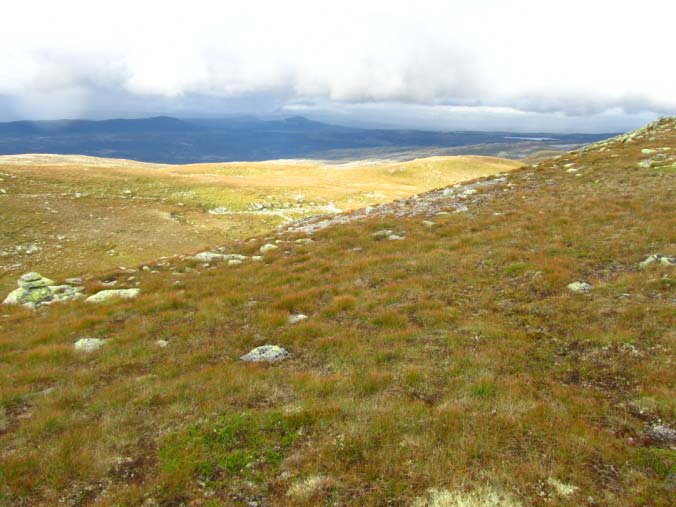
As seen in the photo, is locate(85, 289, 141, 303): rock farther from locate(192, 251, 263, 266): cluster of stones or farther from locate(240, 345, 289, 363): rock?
locate(240, 345, 289, 363): rock

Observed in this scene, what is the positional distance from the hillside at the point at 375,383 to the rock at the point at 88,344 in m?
0.09

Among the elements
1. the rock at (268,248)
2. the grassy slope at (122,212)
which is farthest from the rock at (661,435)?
the grassy slope at (122,212)

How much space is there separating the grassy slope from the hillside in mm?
19445

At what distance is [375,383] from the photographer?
881 cm

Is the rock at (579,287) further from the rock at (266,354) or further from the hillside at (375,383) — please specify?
the rock at (266,354)

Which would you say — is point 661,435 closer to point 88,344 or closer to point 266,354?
point 266,354

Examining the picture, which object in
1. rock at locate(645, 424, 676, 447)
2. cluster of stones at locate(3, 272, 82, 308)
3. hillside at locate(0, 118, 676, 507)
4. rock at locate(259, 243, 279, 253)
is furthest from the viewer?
rock at locate(259, 243, 279, 253)

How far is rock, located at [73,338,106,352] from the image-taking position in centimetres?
1252

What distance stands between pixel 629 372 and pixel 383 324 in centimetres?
615

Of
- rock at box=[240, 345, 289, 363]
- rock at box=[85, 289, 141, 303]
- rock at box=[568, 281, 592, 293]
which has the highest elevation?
rock at box=[568, 281, 592, 293]

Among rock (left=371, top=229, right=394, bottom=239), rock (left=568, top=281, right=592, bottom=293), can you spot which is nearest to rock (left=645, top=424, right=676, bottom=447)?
rock (left=568, top=281, right=592, bottom=293)

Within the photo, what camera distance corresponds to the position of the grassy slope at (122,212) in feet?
117

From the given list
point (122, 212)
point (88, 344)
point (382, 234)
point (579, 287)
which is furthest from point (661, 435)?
point (122, 212)

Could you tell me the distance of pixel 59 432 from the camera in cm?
813
